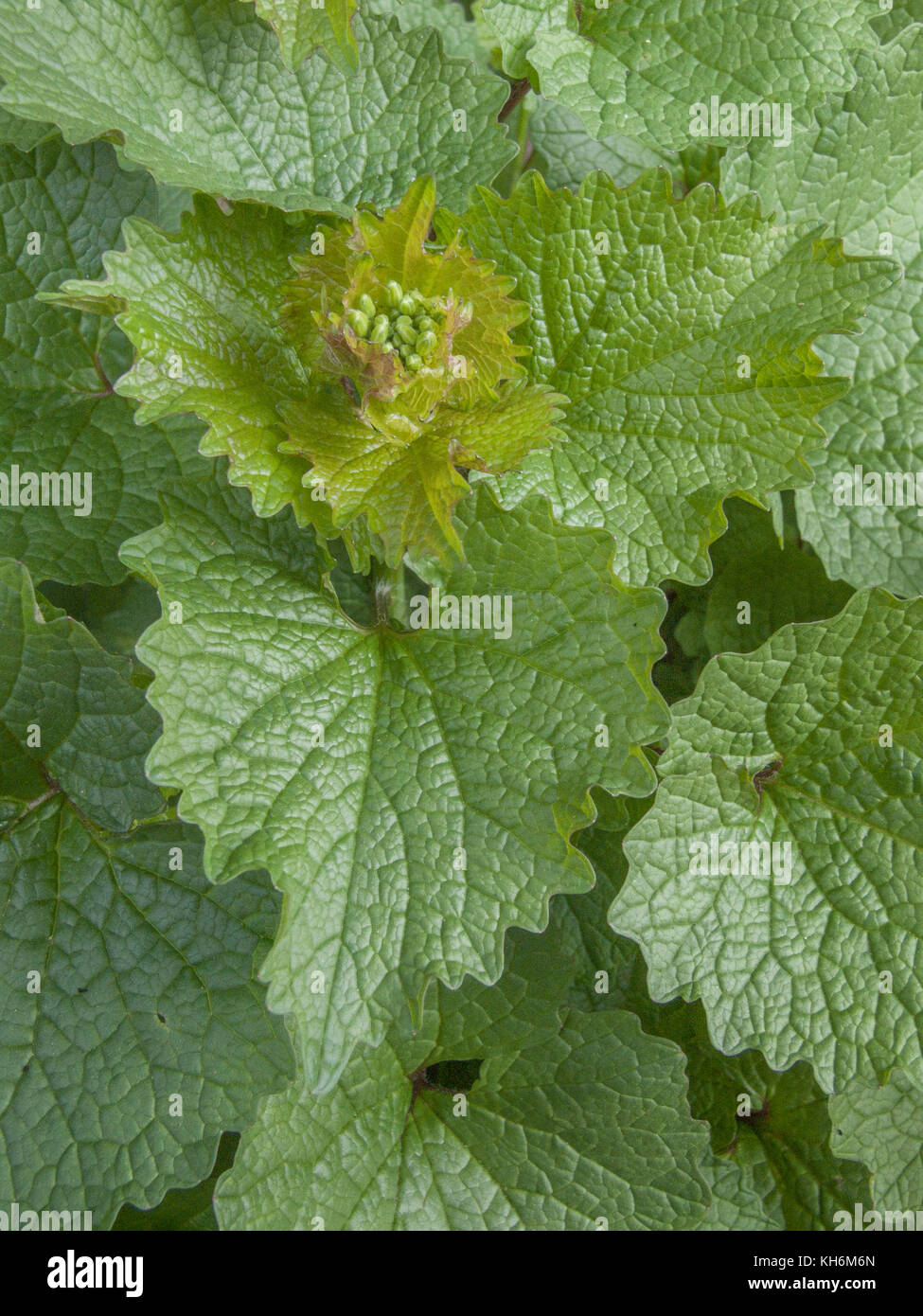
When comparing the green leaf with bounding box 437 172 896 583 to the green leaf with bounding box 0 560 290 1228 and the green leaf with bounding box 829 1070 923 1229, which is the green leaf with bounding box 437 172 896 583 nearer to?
the green leaf with bounding box 0 560 290 1228

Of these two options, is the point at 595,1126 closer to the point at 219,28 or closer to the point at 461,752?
the point at 461,752

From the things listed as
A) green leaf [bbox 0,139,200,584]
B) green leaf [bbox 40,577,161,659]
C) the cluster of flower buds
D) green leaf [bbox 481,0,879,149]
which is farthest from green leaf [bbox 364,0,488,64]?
green leaf [bbox 40,577,161,659]

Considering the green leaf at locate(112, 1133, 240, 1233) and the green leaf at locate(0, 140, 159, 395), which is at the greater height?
the green leaf at locate(0, 140, 159, 395)


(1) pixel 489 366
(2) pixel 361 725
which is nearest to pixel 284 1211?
(2) pixel 361 725

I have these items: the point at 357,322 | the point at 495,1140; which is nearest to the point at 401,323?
the point at 357,322

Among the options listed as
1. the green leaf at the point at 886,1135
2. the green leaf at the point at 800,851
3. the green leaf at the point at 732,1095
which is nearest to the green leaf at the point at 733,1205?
the green leaf at the point at 732,1095

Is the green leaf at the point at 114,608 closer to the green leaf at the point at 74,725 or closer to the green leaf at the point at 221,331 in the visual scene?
the green leaf at the point at 74,725

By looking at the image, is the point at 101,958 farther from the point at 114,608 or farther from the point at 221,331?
the point at 221,331
